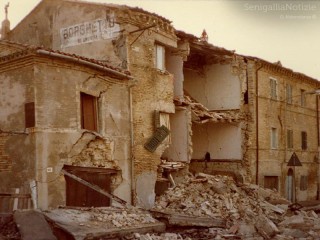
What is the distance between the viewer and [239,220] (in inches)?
599

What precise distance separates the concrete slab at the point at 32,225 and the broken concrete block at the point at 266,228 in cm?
673

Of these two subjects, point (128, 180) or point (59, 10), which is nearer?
point (128, 180)

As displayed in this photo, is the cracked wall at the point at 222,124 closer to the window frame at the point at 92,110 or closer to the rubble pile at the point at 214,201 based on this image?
the rubble pile at the point at 214,201

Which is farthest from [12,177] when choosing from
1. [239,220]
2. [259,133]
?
[259,133]

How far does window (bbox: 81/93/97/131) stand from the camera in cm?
1492

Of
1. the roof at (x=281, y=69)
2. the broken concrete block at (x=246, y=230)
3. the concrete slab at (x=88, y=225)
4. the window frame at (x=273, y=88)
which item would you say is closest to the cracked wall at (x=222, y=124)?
the roof at (x=281, y=69)

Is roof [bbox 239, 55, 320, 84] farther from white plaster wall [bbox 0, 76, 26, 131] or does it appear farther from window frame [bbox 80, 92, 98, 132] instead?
white plaster wall [bbox 0, 76, 26, 131]

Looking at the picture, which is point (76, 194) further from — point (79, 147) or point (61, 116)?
point (61, 116)

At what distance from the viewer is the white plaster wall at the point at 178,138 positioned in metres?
19.0

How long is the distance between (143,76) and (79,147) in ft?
13.8

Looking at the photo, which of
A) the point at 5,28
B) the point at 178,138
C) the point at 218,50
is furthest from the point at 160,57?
the point at 5,28

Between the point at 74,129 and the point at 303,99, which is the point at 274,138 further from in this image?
the point at 74,129

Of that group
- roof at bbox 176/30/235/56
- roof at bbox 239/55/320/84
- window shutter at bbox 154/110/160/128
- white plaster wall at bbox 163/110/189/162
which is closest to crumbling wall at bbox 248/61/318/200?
roof at bbox 239/55/320/84

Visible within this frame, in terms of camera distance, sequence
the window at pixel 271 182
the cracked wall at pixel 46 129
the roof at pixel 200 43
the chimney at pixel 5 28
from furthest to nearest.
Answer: the window at pixel 271 182, the chimney at pixel 5 28, the roof at pixel 200 43, the cracked wall at pixel 46 129
